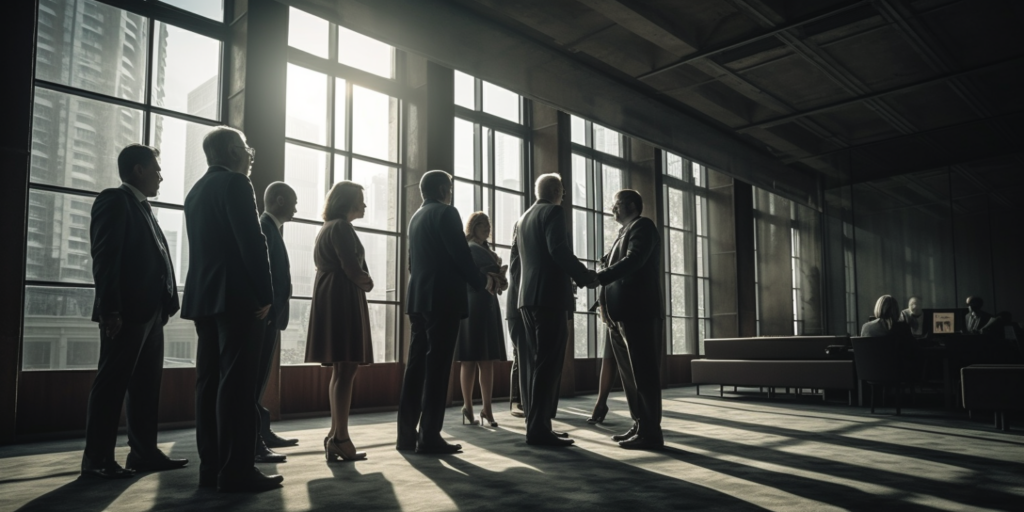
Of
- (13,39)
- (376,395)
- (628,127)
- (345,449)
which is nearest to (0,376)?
(13,39)

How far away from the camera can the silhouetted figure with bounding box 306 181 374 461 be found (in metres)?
3.57

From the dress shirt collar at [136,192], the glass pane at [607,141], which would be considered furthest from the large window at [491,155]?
the dress shirt collar at [136,192]

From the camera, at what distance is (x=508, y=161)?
9023 millimetres

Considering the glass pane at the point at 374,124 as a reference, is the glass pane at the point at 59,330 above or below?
below

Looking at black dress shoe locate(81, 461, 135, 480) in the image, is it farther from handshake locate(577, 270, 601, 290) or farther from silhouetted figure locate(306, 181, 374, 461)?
handshake locate(577, 270, 601, 290)

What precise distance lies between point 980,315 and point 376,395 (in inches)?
318

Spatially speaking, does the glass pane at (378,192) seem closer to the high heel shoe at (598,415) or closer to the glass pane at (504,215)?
the glass pane at (504,215)

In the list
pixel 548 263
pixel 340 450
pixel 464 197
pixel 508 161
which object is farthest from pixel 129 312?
pixel 508 161

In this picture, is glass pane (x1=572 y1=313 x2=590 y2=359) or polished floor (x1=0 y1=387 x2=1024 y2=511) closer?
polished floor (x1=0 y1=387 x2=1024 y2=511)

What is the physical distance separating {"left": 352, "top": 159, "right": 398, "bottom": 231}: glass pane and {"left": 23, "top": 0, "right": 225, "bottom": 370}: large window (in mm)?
1583

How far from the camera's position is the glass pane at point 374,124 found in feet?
24.0

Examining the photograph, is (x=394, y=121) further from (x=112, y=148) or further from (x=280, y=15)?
(x=112, y=148)

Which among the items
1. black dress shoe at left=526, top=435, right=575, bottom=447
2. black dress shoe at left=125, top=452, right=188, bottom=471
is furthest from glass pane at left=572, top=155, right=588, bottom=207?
black dress shoe at left=125, top=452, right=188, bottom=471

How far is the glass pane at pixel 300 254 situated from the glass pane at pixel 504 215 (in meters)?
2.56
